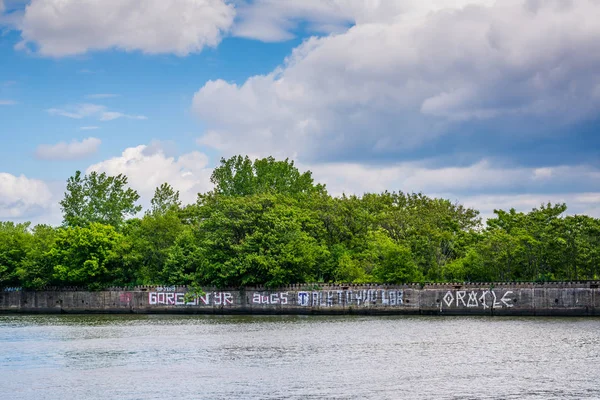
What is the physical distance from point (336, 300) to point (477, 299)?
1705 cm

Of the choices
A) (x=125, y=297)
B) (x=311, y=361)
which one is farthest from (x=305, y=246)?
(x=311, y=361)

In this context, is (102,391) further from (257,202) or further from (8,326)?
(257,202)

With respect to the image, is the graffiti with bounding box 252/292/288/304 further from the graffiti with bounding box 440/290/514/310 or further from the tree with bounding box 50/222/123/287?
the tree with bounding box 50/222/123/287

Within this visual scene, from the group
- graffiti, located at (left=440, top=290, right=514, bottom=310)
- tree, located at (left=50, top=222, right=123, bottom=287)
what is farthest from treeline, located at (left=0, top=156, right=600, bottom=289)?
graffiti, located at (left=440, top=290, right=514, bottom=310)

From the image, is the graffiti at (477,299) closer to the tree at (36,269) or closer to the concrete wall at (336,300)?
the concrete wall at (336,300)

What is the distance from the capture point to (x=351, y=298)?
95.8 metres

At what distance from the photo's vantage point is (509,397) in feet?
119

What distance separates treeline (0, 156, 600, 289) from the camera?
309 feet

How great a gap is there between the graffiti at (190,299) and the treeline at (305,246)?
1.62m

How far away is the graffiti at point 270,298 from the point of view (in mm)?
99250

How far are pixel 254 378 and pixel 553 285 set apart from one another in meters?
50.8

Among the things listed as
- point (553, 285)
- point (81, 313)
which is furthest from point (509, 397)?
point (81, 313)

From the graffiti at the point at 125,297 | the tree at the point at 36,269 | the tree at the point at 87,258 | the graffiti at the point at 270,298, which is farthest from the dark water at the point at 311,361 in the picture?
the tree at the point at 36,269

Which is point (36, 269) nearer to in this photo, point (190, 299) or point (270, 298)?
point (190, 299)
